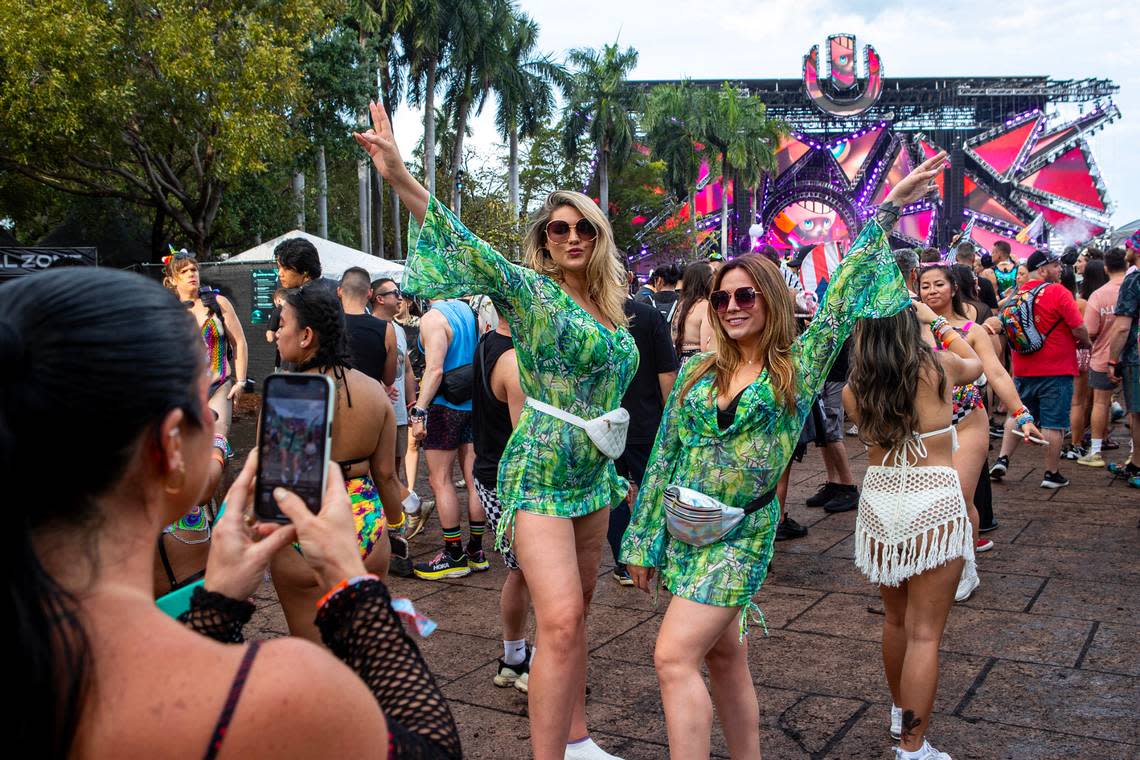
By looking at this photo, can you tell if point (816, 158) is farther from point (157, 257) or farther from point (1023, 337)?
point (1023, 337)

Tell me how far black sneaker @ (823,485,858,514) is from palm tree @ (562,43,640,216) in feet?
144

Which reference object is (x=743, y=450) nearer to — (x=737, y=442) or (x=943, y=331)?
(x=737, y=442)

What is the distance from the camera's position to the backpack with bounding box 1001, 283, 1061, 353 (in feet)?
28.0

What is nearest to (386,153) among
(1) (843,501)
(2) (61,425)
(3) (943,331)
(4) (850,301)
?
(4) (850,301)

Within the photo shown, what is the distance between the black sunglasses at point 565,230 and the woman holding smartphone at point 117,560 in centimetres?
232

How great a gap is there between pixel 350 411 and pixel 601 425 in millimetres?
841

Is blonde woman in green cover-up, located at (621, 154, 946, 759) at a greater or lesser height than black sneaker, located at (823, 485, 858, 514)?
greater

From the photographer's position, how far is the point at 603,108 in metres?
51.4

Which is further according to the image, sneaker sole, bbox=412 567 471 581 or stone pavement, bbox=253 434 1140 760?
sneaker sole, bbox=412 567 471 581

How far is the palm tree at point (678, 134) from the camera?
58.6 m

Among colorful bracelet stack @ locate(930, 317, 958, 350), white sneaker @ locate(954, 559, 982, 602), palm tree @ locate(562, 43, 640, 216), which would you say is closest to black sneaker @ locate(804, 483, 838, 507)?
white sneaker @ locate(954, 559, 982, 602)

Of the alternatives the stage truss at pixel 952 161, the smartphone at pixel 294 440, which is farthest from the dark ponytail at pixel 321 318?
the stage truss at pixel 952 161

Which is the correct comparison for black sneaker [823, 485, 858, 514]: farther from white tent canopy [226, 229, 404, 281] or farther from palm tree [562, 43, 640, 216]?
palm tree [562, 43, 640, 216]

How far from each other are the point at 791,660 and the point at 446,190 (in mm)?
39512
